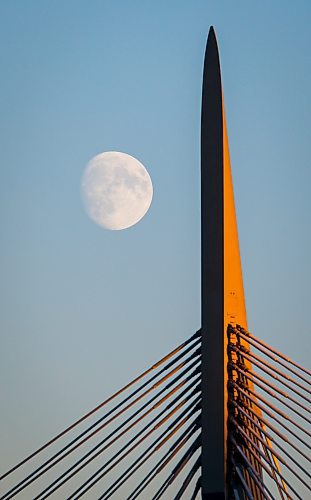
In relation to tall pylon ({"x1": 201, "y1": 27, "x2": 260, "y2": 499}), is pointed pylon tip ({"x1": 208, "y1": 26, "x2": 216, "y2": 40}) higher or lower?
higher

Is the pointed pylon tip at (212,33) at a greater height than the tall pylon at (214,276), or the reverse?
the pointed pylon tip at (212,33)

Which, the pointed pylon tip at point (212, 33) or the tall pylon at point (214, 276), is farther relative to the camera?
the pointed pylon tip at point (212, 33)

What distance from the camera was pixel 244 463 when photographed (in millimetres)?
14898

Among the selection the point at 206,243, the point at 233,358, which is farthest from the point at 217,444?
the point at 206,243

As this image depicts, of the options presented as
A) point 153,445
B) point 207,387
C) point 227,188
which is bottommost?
point 153,445

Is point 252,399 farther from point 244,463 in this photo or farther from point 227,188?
point 227,188

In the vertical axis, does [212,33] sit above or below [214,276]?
above

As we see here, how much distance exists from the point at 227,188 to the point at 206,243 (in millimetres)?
1027

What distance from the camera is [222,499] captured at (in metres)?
14.8

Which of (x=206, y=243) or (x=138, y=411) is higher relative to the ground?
(x=206, y=243)

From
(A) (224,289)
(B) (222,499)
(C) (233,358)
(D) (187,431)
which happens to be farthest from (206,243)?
(B) (222,499)

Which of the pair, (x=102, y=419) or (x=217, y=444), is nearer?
(x=217, y=444)

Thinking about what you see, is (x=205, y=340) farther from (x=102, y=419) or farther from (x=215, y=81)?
(x=215, y=81)

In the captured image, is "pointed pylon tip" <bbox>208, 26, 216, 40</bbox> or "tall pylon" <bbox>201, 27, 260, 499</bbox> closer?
"tall pylon" <bbox>201, 27, 260, 499</bbox>
